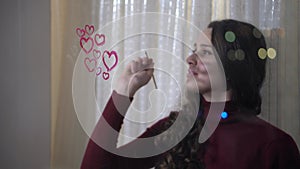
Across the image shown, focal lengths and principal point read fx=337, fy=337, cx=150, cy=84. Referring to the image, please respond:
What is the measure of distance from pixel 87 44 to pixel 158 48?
9.5 inches

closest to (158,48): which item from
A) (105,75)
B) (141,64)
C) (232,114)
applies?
→ (141,64)

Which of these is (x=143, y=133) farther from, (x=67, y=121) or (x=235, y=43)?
(x=235, y=43)

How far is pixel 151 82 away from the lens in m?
1.06

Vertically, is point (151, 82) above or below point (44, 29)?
below

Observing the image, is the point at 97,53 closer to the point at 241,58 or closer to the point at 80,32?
the point at 80,32

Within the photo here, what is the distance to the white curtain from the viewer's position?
101cm

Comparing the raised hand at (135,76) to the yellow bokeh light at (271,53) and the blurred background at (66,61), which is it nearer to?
the blurred background at (66,61)

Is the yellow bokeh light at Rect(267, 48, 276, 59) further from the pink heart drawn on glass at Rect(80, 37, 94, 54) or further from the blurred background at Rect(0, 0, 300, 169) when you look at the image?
the pink heart drawn on glass at Rect(80, 37, 94, 54)

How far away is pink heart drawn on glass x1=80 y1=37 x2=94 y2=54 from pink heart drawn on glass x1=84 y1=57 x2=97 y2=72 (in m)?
0.03

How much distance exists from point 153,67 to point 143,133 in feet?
0.70

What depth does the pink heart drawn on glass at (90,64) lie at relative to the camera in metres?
1.11

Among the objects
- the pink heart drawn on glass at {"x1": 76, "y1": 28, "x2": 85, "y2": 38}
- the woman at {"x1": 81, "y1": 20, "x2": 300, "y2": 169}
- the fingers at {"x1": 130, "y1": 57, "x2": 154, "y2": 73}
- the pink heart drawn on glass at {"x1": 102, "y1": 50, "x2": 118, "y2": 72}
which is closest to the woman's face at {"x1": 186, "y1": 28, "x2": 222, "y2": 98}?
the woman at {"x1": 81, "y1": 20, "x2": 300, "y2": 169}

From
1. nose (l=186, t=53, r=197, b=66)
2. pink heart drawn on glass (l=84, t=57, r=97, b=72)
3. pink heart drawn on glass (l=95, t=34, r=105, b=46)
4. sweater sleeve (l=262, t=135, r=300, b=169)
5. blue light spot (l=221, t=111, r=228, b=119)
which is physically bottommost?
sweater sleeve (l=262, t=135, r=300, b=169)

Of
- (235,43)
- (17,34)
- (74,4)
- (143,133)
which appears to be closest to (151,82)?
(143,133)
